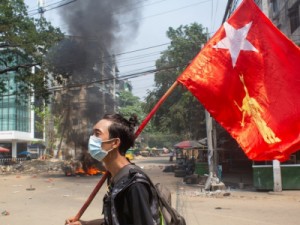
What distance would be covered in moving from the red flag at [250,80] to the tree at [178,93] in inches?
895

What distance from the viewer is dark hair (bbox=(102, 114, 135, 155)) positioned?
2.03 meters

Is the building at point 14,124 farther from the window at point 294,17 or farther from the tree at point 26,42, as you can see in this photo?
the window at point 294,17

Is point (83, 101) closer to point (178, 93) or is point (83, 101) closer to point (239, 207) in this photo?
point (178, 93)

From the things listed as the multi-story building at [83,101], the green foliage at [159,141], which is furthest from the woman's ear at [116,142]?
the green foliage at [159,141]

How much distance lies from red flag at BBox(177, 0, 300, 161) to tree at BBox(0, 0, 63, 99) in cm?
1536

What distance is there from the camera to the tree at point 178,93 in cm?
2750

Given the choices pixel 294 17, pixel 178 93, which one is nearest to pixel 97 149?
pixel 294 17

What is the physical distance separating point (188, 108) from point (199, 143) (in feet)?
13.3

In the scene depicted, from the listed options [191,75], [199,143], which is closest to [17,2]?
[199,143]

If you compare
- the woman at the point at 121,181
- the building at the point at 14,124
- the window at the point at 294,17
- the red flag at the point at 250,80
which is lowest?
the woman at the point at 121,181

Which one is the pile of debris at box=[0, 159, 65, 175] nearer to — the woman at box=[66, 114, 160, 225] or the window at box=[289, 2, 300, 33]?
the window at box=[289, 2, 300, 33]

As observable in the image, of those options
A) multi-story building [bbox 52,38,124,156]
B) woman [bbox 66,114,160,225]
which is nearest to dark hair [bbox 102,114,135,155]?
woman [bbox 66,114,160,225]

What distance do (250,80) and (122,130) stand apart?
1.76 meters

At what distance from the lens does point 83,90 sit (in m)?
25.1
